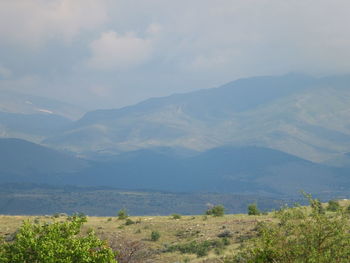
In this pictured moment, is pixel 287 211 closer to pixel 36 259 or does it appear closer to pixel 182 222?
pixel 36 259

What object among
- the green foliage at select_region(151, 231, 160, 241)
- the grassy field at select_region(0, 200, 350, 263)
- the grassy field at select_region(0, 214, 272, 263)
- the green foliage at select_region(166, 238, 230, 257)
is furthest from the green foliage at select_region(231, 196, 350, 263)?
the green foliage at select_region(151, 231, 160, 241)

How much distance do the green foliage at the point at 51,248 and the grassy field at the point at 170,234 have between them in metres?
17.9

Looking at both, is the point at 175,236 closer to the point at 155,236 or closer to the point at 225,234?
the point at 155,236

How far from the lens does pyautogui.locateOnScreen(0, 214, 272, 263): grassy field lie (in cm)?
4894

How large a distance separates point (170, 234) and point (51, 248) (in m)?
33.9

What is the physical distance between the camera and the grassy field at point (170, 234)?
48.9 m

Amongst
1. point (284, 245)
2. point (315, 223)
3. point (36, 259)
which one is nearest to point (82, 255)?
point (36, 259)

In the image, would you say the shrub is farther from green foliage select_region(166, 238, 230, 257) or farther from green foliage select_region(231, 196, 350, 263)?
green foliage select_region(231, 196, 350, 263)

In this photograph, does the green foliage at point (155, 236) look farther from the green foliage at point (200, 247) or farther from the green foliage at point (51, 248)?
the green foliage at point (51, 248)

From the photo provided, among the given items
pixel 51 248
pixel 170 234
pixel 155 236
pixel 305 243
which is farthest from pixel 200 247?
pixel 51 248

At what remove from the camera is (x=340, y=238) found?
26344mm

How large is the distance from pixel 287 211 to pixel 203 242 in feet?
78.7

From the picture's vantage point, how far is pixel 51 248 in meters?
25.7

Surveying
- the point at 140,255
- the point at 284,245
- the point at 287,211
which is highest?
the point at 287,211
